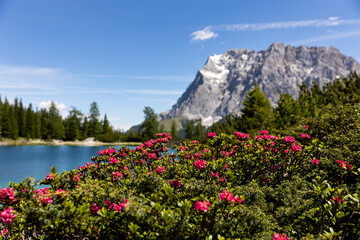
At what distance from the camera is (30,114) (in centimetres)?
7856

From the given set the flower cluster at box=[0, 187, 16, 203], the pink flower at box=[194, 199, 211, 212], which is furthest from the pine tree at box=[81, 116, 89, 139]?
the pink flower at box=[194, 199, 211, 212]

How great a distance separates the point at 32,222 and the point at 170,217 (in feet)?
5.35

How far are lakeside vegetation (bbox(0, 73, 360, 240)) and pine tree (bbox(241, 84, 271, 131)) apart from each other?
1648cm

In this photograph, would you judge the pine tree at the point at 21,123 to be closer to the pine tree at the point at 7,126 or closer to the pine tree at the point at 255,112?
the pine tree at the point at 7,126

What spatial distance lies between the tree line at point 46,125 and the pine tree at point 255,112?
2560 inches

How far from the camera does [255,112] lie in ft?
81.2

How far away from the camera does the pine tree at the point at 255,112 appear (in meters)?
24.0

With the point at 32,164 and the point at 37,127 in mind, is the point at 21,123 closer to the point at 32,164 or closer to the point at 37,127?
the point at 37,127

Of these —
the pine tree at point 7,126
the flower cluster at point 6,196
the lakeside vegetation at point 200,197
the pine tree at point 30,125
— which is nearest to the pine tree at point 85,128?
the pine tree at point 30,125

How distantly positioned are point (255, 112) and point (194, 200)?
2336cm

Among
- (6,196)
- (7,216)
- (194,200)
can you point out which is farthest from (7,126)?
(194,200)

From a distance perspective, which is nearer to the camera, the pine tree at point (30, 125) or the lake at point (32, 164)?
the lake at point (32, 164)

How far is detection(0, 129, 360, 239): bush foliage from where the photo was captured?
2.59 meters

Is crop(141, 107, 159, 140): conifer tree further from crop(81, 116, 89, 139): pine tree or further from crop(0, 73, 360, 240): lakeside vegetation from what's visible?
crop(0, 73, 360, 240): lakeside vegetation
